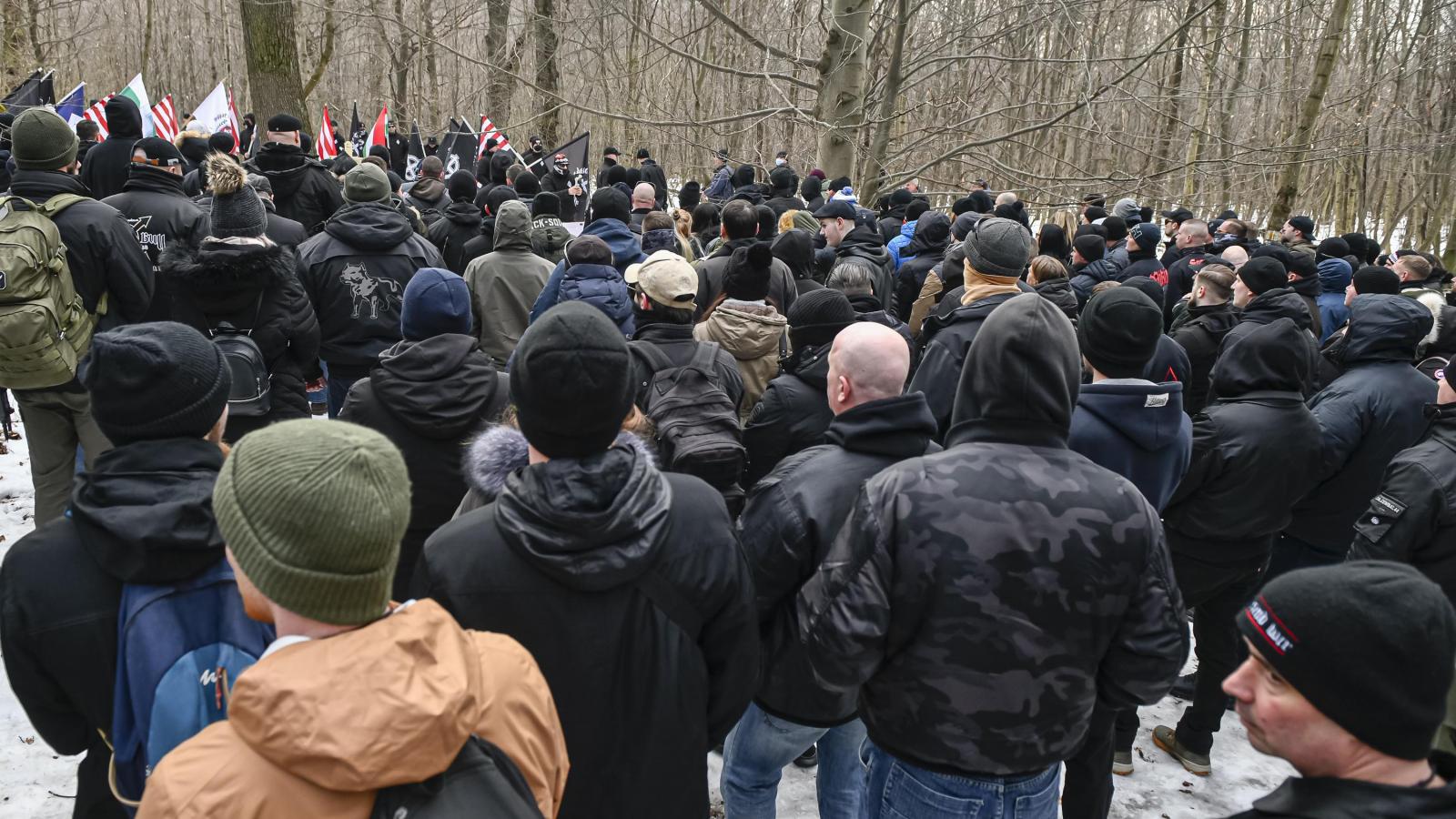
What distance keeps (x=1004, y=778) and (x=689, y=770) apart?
78cm

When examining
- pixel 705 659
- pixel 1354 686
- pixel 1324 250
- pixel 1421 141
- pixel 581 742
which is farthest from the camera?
pixel 1421 141

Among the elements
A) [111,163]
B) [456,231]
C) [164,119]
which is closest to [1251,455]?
[456,231]

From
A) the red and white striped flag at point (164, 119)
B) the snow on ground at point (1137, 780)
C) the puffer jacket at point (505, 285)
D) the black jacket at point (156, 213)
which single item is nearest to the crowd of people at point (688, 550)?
the snow on ground at point (1137, 780)

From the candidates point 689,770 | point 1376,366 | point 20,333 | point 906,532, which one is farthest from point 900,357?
point 20,333

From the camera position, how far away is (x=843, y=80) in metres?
11.5

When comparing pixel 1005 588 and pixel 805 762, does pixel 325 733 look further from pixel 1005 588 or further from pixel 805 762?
→ pixel 805 762

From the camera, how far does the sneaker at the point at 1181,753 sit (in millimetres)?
4195

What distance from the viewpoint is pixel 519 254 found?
5.77 meters

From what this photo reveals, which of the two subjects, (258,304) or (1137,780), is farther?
(258,304)

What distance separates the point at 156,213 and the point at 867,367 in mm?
4656

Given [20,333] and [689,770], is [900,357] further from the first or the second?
[20,333]

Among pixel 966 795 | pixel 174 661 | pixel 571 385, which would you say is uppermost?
pixel 571 385

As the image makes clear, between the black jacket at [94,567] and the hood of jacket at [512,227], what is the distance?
3.85m

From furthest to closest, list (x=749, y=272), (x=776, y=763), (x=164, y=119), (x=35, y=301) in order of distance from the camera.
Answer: (x=164, y=119) < (x=749, y=272) < (x=35, y=301) < (x=776, y=763)
